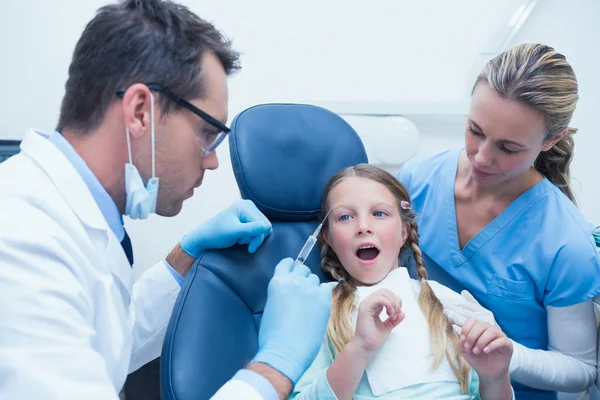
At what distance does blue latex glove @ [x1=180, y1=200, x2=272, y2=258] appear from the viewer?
3.97 ft

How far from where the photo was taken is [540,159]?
4.60 feet

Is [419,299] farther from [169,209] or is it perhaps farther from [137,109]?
[137,109]

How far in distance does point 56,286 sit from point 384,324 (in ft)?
2.27

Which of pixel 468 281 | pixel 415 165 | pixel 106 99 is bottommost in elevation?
→ pixel 468 281

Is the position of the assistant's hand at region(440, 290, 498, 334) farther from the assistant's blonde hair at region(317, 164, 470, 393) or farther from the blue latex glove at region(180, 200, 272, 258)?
the blue latex glove at region(180, 200, 272, 258)

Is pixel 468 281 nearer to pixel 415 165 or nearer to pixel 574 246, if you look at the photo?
pixel 574 246

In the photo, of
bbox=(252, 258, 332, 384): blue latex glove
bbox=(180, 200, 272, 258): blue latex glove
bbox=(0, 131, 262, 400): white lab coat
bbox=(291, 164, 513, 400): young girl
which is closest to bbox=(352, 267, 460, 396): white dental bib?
bbox=(291, 164, 513, 400): young girl

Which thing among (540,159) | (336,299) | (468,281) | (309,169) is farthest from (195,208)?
(540,159)

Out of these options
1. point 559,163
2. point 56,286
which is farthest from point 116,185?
point 559,163

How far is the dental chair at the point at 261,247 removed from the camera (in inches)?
39.6

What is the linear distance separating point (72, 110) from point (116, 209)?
0.21 m

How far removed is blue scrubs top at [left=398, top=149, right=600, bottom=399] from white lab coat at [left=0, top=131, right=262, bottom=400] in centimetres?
87

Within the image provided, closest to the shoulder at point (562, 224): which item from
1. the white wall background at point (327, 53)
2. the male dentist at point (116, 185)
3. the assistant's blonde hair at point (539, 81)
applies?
the assistant's blonde hair at point (539, 81)

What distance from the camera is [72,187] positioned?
2.94ft
